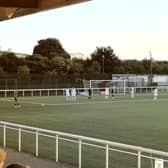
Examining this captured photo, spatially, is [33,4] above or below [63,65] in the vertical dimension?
below

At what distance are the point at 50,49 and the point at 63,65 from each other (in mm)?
7427

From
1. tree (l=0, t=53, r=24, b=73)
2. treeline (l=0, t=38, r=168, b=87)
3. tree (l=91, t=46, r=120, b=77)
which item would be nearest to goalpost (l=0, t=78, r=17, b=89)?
treeline (l=0, t=38, r=168, b=87)

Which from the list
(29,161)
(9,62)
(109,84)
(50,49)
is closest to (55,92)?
(109,84)

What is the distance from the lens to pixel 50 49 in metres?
83.6

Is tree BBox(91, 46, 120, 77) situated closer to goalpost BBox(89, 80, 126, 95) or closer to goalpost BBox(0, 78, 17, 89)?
goalpost BBox(89, 80, 126, 95)

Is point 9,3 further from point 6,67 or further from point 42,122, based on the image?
point 6,67

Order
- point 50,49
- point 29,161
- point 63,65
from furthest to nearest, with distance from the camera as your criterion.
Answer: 1. point 50,49
2. point 63,65
3. point 29,161

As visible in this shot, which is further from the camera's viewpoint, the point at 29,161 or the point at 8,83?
the point at 8,83

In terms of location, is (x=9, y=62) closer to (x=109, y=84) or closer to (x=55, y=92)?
(x=109, y=84)

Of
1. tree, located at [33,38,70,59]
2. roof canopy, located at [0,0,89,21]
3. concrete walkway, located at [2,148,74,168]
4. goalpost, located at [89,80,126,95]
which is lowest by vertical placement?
concrete walkway, located at [2,148,74,168]

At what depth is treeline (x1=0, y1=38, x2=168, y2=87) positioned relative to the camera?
67.6 meters

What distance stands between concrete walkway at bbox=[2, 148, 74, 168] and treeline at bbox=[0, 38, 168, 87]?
153 ft

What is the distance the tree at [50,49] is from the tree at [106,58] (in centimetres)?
1167

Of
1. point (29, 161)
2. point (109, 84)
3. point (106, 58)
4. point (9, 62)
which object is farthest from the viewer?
point (106, 58)
